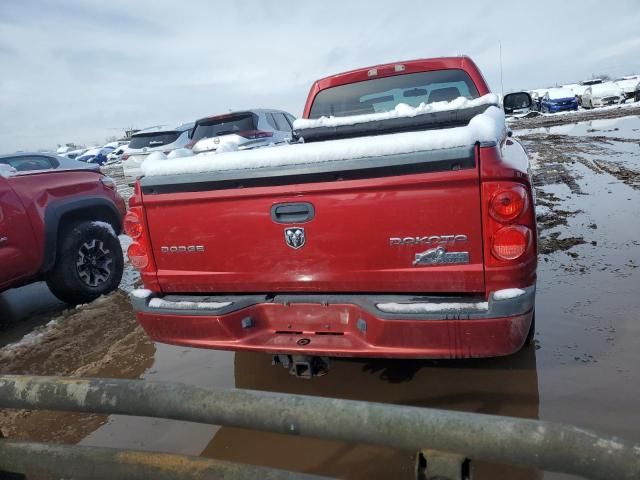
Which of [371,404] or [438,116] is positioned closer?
[371,404]

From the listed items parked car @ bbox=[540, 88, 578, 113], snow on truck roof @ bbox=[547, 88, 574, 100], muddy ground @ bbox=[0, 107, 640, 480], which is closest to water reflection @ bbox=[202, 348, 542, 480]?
muddy ground @ bbox=[0, 107, 640, 480]

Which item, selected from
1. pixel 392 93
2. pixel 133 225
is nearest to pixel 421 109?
pixel 392 93

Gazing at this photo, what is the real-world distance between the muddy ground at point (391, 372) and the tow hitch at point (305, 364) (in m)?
0.34

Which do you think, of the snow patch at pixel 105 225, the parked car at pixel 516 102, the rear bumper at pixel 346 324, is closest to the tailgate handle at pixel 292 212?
the rear bumper at pixel 346 324

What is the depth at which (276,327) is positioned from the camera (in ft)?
8.52

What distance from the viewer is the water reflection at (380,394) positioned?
2.35 m

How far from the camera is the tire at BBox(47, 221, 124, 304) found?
485 cm

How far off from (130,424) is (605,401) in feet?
8.61

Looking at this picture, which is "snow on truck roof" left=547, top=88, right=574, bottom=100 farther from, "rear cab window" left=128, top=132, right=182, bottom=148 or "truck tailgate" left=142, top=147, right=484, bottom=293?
"truck tailgate" left=142, top=147, right=484, bottom=293

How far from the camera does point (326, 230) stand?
2420mm

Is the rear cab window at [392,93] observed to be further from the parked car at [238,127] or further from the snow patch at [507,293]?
the parked car at [238,127]

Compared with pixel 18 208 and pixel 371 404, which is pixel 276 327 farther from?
pixel 18 208

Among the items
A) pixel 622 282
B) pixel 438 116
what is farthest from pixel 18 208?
pixel 622 282

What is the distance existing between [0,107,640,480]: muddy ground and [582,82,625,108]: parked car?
29.2 meters
